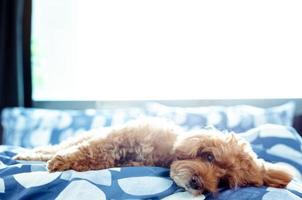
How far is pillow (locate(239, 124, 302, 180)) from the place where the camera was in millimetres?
1646

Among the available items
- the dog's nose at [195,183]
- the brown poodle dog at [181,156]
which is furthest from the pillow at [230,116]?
the dog's nose at [195,183]

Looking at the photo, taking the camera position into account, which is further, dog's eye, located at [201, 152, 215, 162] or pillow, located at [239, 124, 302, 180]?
pillow, located at [239, 124, 302, 180]

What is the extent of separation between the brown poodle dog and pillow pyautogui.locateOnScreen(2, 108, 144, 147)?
2.36 ft

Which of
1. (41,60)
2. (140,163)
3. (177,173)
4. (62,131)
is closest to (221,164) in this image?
(177,173)

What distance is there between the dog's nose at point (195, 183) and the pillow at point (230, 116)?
877 mm

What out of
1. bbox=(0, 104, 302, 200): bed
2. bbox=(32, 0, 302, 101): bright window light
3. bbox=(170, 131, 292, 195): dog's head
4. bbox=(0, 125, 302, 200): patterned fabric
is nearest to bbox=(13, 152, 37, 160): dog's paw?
bbox=(0, 104, 302, 200): bed

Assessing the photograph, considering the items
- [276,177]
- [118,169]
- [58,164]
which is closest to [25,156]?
[58,164]

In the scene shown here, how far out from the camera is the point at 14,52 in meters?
2.61

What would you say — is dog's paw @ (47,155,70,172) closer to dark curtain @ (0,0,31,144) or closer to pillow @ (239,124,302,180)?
pillow @ (239,124,302,180)

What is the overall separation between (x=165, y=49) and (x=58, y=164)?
1.35m

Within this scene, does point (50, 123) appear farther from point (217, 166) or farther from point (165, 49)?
point (217, 166)

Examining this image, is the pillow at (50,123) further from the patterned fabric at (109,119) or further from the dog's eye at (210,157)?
the dog's eye at (210,157)

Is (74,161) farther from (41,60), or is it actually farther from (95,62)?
(41,60)

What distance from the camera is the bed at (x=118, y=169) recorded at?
119cm
